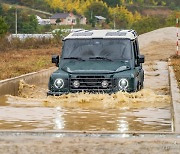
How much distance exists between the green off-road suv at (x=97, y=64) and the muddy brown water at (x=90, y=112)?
280 millimetres

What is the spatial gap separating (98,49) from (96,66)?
94 cm

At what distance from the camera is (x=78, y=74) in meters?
15.0

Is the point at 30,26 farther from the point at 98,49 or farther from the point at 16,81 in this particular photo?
the point at 98,49

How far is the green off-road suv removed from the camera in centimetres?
1489

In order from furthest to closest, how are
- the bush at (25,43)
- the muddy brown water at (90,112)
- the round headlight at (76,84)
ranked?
the bush at (25,43), the round headlight at (76,84), the muddy brown water at (90,112)

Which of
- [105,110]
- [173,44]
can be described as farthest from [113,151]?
[173,44]

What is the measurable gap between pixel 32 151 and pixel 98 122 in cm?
328

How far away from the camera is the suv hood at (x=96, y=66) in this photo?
1503cm

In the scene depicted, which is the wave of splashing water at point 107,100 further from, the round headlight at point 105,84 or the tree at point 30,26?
the tree at point 30,26

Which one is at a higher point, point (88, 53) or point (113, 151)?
point (88, 53)

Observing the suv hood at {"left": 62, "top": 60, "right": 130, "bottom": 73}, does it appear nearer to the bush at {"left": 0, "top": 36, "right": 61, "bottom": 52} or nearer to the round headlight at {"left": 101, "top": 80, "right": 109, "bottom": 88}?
the round headlight at {"left": 101, "top": 80, "right": 109, "bottom": 88}

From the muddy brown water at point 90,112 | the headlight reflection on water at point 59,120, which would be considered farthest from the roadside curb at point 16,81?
the headlight reflection on water at point 59,120

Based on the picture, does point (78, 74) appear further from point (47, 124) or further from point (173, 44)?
point (173, 44)

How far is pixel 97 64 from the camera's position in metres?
15.5
